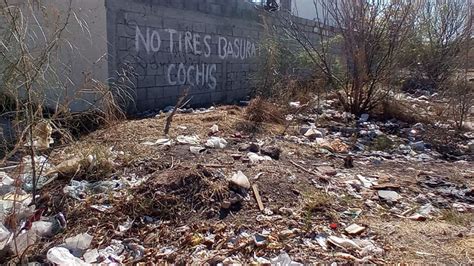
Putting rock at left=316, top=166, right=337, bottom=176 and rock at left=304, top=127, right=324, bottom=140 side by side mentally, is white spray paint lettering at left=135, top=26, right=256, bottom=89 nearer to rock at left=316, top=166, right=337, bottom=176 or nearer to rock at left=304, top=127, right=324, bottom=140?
rock at left=304, top=127, right=324, bottom=140

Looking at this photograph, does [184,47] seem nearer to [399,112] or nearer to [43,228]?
[399,112]

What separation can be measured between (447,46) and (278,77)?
19.2 ft

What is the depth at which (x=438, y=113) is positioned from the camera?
21.8ft

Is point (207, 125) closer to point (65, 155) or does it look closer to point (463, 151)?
point (65, 155)

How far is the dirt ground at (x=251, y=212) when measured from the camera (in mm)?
2279

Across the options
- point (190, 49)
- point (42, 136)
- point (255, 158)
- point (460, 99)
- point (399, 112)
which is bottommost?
point (255, 158)

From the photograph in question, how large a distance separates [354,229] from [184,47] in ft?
16.8

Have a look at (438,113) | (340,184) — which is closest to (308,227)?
(340,184)

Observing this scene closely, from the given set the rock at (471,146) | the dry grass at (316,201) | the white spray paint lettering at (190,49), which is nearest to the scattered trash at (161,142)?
the dry grass at (316,201)

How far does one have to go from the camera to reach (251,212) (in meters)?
2.68

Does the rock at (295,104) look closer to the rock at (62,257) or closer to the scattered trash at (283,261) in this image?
the scattered trash at (283,261)

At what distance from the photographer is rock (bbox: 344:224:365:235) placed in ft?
8.07

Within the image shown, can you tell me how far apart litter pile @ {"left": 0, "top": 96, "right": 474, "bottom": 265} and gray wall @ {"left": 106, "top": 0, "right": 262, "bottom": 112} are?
1.99m

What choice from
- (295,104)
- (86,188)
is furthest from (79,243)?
(295,104)
